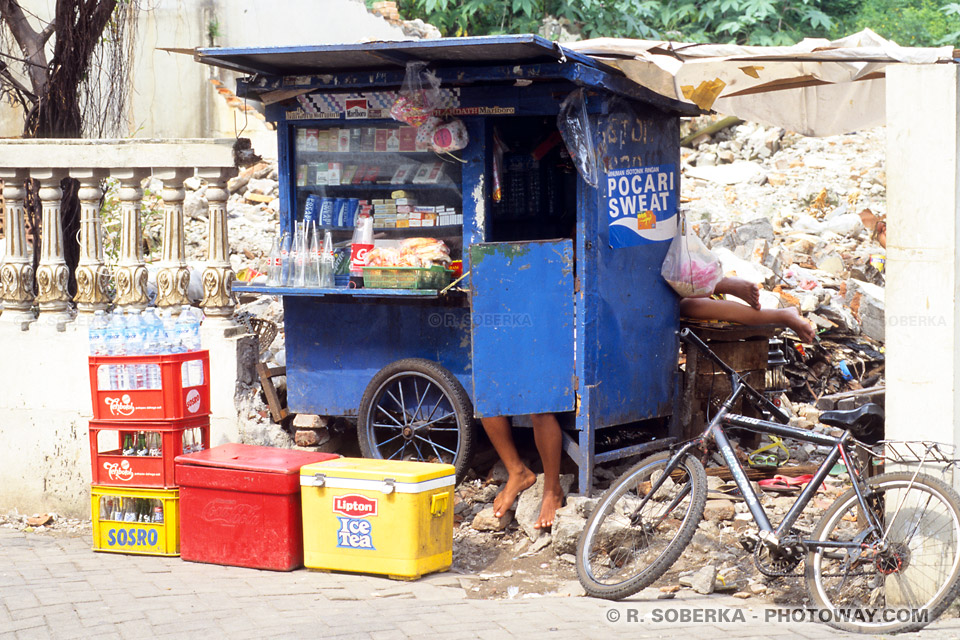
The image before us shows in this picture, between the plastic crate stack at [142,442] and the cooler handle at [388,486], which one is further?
the plastic crate stack at [142,442]

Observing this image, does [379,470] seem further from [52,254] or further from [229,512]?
[52,254]

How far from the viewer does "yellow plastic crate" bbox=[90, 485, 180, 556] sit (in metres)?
5.82

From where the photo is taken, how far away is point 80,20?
7402 millimetres

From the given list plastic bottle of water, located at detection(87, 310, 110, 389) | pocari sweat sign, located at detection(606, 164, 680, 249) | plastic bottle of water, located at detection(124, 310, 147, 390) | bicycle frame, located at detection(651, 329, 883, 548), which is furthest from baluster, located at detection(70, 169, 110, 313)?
bicycle frame, located at detection(651, 329, 883, 548)

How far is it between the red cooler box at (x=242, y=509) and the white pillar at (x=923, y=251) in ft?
9.81

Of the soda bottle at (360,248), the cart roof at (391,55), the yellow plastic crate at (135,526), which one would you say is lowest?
the yellow plastic crate at (135,526)

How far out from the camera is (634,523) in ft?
17.3

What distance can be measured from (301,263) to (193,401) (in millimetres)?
1060

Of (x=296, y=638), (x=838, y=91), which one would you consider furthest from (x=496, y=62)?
(x=296, y=638)

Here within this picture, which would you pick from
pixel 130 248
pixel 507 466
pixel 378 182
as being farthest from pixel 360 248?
pixel 507 466

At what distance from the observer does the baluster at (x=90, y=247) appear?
259 inches

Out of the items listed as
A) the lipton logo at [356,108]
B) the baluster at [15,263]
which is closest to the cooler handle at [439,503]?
the lipton logo at [356,108]

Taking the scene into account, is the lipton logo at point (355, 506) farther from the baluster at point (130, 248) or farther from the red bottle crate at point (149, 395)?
the baluster at point (130, 248)

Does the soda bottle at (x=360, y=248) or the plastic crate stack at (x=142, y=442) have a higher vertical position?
the soda bottle at (x=360, y=248)
